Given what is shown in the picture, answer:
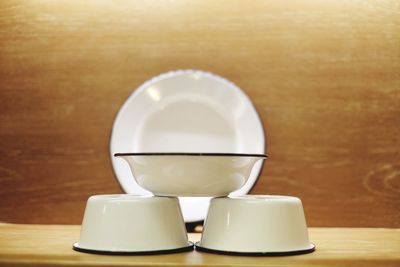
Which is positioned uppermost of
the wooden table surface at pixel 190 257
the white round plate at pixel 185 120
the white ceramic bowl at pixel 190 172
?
the white round plate at pixel 185 120

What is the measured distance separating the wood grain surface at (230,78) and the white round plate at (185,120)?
0.19 ft

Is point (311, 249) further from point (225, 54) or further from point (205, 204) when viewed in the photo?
point (225, 54)

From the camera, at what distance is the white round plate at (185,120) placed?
1.20 m

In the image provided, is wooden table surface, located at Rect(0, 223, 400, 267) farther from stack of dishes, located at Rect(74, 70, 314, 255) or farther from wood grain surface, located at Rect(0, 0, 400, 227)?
wood grain surface, located at Rect(0, 0, 400, 227)

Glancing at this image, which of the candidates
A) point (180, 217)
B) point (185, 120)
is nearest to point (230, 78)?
point (185, 120)

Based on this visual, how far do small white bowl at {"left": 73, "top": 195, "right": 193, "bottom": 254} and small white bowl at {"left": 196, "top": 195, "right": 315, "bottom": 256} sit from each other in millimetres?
69

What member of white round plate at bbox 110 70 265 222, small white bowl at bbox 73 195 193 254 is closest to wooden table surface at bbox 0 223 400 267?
small white bowl at bbox 73 195 193 254

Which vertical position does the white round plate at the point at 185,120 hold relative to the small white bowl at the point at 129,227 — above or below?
above

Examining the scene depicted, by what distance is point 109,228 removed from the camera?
787 mm

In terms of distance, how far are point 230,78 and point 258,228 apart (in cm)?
55

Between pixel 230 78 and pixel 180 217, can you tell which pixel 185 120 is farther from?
pixel 180 217

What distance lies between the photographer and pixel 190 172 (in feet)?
2.53

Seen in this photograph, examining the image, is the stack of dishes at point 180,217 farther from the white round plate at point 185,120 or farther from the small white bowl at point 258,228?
the white round plate at point 185,120

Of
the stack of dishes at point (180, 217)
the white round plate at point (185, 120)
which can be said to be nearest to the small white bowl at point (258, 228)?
the stack of dishes at point (180, 217)
